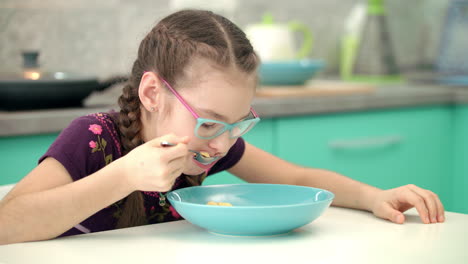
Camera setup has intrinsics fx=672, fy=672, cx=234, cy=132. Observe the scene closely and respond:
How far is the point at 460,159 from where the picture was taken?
2.67 metres

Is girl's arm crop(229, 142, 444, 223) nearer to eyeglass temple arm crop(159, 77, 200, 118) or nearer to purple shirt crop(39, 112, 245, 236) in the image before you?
purple shirt crop(39, 112, 245, 236)

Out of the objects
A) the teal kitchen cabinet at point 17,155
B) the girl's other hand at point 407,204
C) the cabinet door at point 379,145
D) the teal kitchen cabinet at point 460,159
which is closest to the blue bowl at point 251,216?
the girl's other hand at point 407,204

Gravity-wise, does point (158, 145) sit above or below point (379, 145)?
above

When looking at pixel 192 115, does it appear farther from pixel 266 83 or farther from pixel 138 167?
pixel 266 83

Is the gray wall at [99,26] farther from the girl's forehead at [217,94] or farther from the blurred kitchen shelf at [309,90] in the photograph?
the girl's forehead at [217,94]

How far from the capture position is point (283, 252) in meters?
0.92

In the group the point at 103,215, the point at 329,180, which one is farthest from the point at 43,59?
the point at 329,180

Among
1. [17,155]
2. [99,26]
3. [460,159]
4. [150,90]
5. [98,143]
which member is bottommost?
[460,159]

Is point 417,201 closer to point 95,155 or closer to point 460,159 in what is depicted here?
point 95,155

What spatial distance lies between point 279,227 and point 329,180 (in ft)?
1.47

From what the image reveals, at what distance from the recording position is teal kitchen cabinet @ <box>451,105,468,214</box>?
2.62 m

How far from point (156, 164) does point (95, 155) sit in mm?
293

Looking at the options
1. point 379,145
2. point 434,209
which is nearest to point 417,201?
point 434,209

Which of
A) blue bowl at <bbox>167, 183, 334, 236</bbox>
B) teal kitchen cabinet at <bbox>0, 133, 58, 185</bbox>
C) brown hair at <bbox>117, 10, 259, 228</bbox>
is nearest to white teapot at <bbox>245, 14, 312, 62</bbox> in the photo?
teal kitchen cabinet at <bbox>0, 133, 58, 185</bbox>
